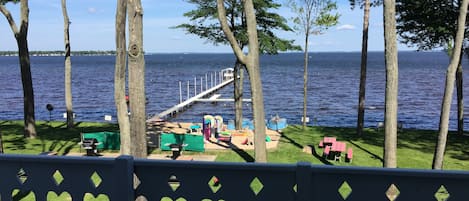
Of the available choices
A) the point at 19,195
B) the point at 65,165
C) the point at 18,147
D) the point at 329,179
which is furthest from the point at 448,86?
the point at 18,147

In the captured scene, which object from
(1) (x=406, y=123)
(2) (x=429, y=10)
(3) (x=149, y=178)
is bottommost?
(1) (x=406, y=123)

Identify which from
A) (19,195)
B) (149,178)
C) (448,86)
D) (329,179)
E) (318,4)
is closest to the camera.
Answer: (329,179)

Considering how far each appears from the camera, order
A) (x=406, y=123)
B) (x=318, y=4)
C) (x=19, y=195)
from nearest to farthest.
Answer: (x=19, y=195), (x=318, y=4), (x=406, y=123)

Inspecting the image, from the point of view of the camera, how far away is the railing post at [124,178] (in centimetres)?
411

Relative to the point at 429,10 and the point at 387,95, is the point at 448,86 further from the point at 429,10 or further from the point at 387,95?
the point at 429,10

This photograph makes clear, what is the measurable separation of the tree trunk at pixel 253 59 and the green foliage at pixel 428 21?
402 inches

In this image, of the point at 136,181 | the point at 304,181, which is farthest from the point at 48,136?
the point at 304,181

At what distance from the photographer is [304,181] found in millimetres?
3785

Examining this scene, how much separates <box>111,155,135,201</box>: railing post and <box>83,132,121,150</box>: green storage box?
44.1ft

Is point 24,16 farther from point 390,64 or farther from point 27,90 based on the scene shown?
point 390,64

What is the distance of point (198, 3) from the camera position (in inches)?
901

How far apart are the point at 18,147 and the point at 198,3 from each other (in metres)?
11.5

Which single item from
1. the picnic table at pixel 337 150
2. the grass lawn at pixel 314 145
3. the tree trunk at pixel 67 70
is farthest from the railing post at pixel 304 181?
the tree trunk at pixel 67 70

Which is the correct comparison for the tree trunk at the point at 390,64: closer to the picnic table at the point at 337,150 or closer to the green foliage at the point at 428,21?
the picnic table at the point at 337,150
